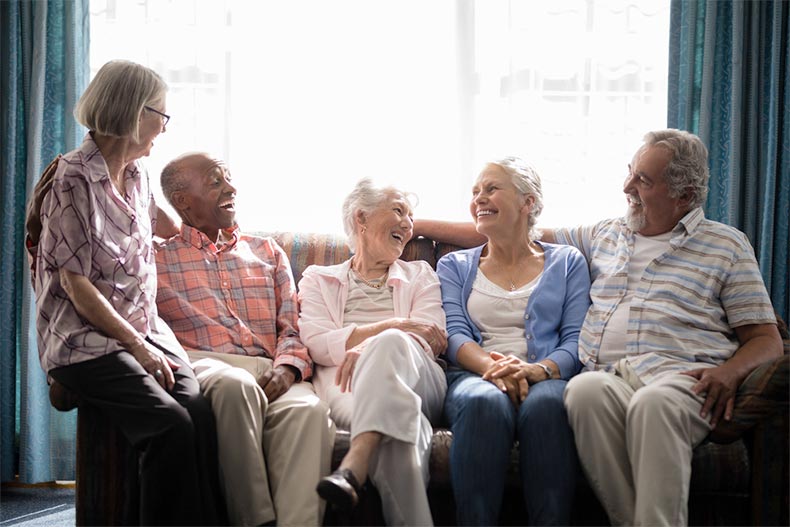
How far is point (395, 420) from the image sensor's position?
2186 millimetres

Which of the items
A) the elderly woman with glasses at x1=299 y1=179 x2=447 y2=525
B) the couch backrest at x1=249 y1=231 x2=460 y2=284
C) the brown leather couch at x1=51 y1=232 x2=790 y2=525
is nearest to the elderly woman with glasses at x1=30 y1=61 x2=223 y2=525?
Answer: the brown leather couch at x1=51 y1=232 x2=790 y2=525

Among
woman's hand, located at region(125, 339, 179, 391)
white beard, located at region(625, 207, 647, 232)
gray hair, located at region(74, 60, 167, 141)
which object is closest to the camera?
woman's hand, located at region(125, 339, 179, 391)

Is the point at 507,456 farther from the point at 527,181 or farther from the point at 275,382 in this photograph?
the point at 527,181

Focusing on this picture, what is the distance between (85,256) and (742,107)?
253 centimetres

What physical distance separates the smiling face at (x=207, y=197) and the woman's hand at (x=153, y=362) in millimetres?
606

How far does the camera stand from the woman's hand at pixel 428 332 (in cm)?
251

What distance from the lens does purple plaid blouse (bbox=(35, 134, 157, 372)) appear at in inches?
85.4

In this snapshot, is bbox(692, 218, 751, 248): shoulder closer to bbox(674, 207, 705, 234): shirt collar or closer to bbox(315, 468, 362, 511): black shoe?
bbox(674, 207, 705, 234): shirt collar

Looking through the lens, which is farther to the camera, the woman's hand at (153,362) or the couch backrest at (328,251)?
the couch backrest at (328,251)

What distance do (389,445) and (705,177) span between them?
1.32m

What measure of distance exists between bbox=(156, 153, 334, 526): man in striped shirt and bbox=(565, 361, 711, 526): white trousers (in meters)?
0.71

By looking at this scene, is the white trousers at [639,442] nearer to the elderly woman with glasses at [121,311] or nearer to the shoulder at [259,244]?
the elderly woman with glasses at [121,311]

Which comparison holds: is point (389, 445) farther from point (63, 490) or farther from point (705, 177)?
point (63, 490)

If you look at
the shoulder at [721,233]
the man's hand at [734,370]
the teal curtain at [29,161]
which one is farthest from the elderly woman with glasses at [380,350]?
the teal curtain at [29,161]
